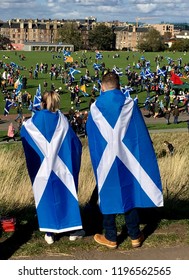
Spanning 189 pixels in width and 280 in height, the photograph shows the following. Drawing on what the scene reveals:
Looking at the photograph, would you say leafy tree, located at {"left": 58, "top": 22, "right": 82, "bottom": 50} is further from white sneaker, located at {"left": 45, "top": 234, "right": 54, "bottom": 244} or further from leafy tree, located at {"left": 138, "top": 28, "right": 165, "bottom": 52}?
white sneaker, located at {"left": 45, "top": 234, "right": 54, "bottom": 244}

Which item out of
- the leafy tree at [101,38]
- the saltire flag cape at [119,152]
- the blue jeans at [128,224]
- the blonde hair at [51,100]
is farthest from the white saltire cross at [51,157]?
the leafy tree at [101,38]

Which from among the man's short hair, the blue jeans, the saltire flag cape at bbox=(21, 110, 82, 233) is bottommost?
the blue jeans

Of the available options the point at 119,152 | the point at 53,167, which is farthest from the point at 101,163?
the point at 53,167

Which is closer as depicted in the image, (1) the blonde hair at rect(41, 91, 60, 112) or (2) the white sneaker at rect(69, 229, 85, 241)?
(1) the blonde hair at rect(41, 91, 60, 112)

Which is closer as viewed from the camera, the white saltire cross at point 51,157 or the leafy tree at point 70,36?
the white saltire cross at point 51,157

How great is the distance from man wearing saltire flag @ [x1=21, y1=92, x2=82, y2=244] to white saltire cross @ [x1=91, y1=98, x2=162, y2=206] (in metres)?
0.34

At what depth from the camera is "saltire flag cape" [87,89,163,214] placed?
4633 mm

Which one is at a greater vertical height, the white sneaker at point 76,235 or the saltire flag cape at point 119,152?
the saltire flag cape at point 119,152

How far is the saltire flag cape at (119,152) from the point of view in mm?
4633

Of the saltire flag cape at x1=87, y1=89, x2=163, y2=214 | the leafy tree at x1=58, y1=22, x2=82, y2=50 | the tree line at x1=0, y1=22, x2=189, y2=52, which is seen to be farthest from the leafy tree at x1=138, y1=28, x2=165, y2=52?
the saltire flag cape at x1=87, y1=89, x2=163, y2=214

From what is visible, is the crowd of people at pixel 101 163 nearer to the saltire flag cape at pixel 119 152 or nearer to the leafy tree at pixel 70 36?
the saltire flag cape at pixel 119 152

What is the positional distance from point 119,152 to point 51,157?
65 centimetres

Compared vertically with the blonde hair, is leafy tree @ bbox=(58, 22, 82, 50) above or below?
above

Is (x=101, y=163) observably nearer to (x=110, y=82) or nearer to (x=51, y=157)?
(x=51, y=157)
